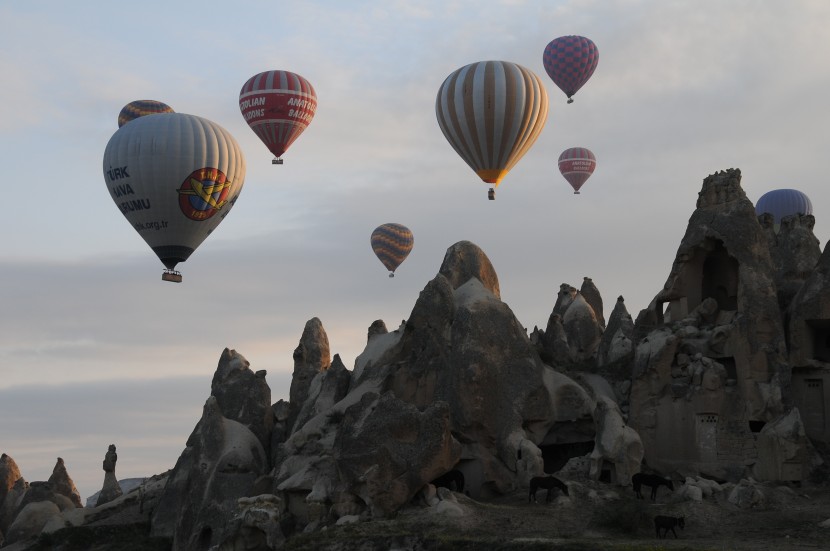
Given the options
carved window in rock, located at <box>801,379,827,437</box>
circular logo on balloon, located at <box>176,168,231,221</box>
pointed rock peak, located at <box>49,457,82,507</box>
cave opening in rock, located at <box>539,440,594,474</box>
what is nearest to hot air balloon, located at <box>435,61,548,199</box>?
circular logo on balloon, located at <box>176,168,231,221</box>

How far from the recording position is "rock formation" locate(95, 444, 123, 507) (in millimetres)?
59531

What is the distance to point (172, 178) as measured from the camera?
51469 mm

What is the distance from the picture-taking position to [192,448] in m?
51.9

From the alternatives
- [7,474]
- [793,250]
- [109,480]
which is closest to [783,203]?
[793,250]

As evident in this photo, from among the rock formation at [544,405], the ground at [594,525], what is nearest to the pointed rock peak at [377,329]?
the rock formation at [544,405]

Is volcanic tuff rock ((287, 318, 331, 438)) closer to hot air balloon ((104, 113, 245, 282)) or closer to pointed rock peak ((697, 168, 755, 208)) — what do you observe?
hot air balloon ((104, 113, 245, 282))

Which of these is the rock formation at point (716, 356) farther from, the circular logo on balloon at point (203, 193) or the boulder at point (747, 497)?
the circular logo on balloon at point (203, 193)

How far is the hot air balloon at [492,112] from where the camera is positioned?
54125 millimetres

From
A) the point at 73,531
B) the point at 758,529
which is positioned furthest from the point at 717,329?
the point at 73,531

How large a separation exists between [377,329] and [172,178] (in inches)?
434

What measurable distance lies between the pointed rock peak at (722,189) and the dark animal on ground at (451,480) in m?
14.1

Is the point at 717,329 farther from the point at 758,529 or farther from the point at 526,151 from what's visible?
the point at 526,151

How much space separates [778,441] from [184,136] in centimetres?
2561

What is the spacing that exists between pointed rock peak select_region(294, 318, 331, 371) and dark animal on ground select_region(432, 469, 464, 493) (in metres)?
17.4
